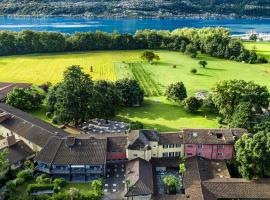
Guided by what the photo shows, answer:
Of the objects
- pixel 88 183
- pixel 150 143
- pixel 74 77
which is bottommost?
pixel 88 183

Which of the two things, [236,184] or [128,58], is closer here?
[236,184]

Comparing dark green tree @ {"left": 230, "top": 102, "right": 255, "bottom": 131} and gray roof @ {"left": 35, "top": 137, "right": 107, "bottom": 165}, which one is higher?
dark green tree @ {"left": 230, "top": 102, "right": 255, "bottom": 131}

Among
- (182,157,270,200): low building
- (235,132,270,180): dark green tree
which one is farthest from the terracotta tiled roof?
(235,132,270,180): dark green tree

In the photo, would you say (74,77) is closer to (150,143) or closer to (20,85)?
(150,143)

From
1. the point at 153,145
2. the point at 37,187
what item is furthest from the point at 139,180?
the point at 37,187

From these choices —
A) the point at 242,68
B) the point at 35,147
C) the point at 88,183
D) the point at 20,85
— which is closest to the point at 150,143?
the point at 88,183

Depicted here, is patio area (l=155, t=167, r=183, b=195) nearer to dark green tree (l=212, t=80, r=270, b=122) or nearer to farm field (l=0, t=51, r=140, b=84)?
dark green tree (l=212, t=80, r=270, b=122)

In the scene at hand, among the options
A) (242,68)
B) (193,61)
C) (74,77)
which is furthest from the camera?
(193,61)
